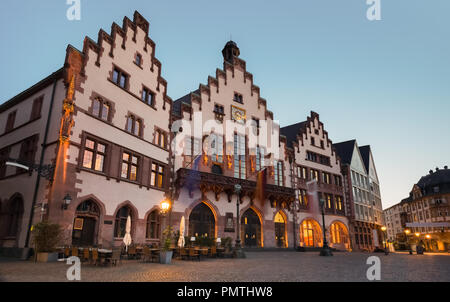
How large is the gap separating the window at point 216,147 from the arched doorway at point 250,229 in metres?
6.39

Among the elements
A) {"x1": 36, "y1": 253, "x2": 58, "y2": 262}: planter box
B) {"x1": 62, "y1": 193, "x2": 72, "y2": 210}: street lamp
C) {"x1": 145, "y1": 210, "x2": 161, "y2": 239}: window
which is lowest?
{"x1": 36, "y1": 253, "x2": 58, "y2": 262}: planter box

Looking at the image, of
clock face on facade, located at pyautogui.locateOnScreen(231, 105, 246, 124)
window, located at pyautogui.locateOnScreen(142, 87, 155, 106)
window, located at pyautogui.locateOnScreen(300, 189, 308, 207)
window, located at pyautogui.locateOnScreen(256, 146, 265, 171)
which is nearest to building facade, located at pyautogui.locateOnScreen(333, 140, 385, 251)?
window, located at pyautogui.locateOnScreen(300, 189, 308, 207)

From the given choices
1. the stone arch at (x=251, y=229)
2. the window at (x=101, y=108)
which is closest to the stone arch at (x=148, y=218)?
the window at (x=101, y=108)

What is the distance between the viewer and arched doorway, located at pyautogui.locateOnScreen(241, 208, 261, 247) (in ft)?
99.8

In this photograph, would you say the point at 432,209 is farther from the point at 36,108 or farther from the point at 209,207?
the point at 36,108

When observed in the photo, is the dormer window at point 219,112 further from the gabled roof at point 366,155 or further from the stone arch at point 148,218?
the gabled roof at point 366,155

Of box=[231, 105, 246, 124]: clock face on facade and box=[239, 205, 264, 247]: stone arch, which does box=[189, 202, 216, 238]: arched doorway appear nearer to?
box=[239, 205, 264, 247]: stone arch

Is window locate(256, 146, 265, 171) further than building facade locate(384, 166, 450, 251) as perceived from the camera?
No

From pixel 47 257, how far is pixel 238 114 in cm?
2307

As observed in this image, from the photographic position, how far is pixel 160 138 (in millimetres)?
26234

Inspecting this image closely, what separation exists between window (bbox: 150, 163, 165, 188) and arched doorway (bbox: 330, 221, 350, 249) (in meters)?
25.2
